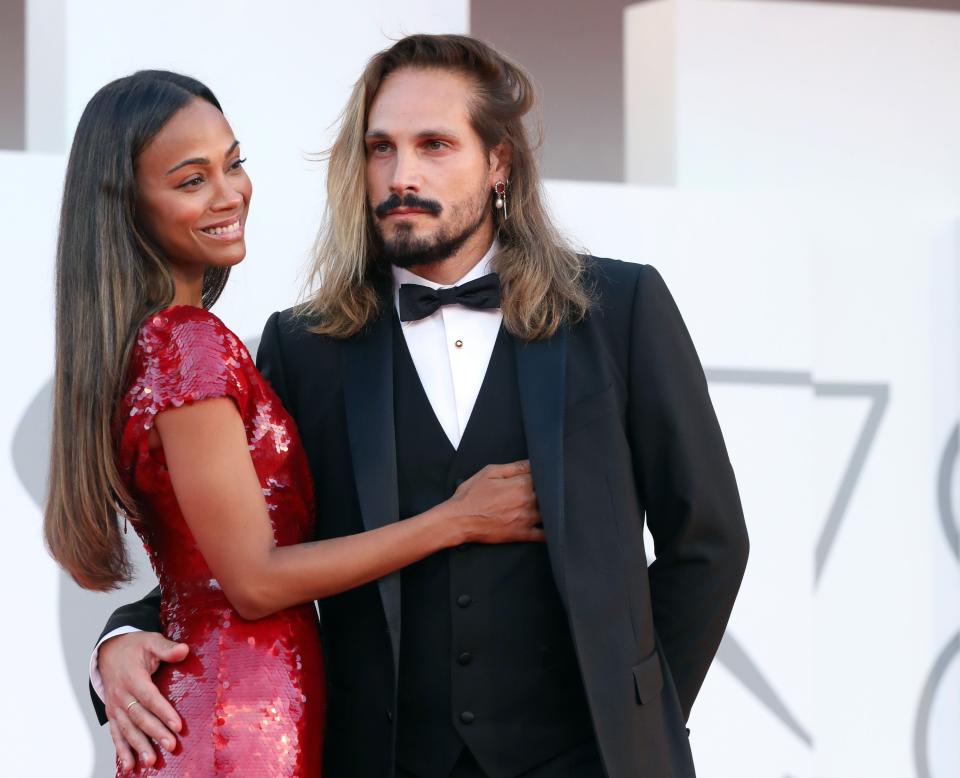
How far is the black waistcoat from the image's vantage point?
7.34 feet

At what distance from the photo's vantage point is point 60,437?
216cm

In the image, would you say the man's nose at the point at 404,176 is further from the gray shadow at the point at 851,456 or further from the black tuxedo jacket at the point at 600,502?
the gray shadow at the point at 851,456

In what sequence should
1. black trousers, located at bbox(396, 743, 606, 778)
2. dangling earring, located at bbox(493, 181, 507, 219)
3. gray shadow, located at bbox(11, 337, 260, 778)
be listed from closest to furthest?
black trousers, located at bbox(396, 743, 606, 778) → dangling earring, located at bbox(493, 181, 507, 219) → gray shadow, located at bbox(11, 337, 260, 778)

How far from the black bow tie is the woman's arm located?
396 millimetres

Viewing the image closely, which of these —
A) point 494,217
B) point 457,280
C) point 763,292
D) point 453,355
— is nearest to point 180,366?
point 453,355

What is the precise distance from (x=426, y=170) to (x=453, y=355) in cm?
34

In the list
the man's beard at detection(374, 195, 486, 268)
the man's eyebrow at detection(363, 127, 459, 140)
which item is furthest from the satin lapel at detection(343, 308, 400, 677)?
the man's eyebrow at detection(363, 127, 459, 140)

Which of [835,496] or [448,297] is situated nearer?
[448,297]

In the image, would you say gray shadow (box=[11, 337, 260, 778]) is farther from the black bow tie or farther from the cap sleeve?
the cap sleeve

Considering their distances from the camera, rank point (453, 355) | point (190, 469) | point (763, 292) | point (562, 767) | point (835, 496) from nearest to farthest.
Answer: point (190, 469) < point (562, 767) < point (453, 355) < point (763, 292) < point (835, 496)

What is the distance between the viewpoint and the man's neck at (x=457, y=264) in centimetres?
257

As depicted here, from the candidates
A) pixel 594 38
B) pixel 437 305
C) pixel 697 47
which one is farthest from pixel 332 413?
pixel 594 38

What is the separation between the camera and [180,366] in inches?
84.0

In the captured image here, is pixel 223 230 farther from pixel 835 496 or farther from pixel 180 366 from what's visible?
pixel 835 496
